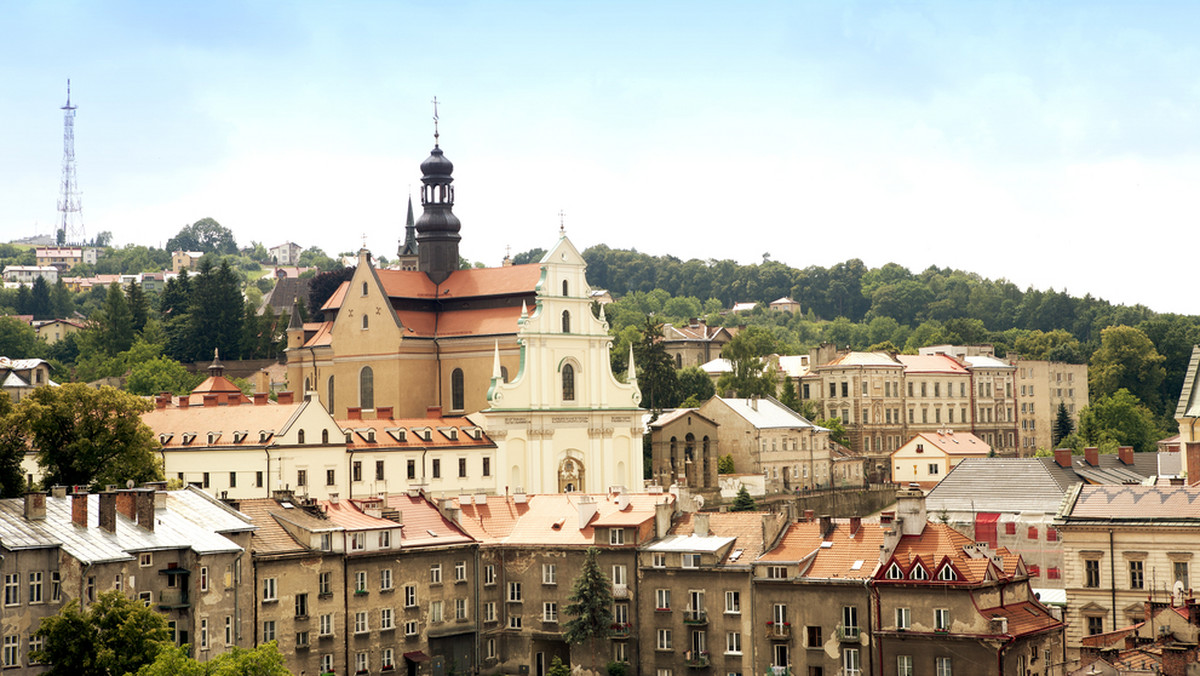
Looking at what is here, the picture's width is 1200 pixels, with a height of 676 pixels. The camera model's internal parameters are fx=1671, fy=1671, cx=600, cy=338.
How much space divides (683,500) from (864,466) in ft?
214

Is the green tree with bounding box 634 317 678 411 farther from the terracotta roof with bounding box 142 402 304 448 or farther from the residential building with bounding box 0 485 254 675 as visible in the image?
the residential building with bounding box 0 485 254 675

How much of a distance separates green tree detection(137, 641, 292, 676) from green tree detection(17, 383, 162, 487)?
22.9 meters

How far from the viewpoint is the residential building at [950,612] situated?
5184 centimetres

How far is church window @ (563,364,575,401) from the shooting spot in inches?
3578

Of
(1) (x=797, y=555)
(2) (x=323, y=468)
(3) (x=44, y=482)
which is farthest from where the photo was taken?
(2) (x=323, y=468)

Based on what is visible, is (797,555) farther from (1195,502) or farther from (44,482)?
(44,482)

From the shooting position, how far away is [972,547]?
53906 millimetres

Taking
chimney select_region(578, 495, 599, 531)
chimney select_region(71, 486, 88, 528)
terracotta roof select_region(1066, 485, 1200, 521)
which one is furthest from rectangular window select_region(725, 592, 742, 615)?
chimney select_region(71, 486, 88, 528)

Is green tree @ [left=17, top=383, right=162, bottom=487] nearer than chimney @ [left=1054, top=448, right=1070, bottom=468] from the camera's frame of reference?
Yes

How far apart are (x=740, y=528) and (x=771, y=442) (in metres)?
54.0

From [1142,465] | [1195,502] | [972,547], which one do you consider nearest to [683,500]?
[972,547]

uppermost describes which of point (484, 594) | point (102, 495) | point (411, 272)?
point (411, 272)

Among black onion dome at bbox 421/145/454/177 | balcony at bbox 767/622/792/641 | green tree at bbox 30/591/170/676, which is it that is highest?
black onion dome at bbox 421/145/454/177

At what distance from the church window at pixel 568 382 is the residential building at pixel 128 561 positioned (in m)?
36.1
